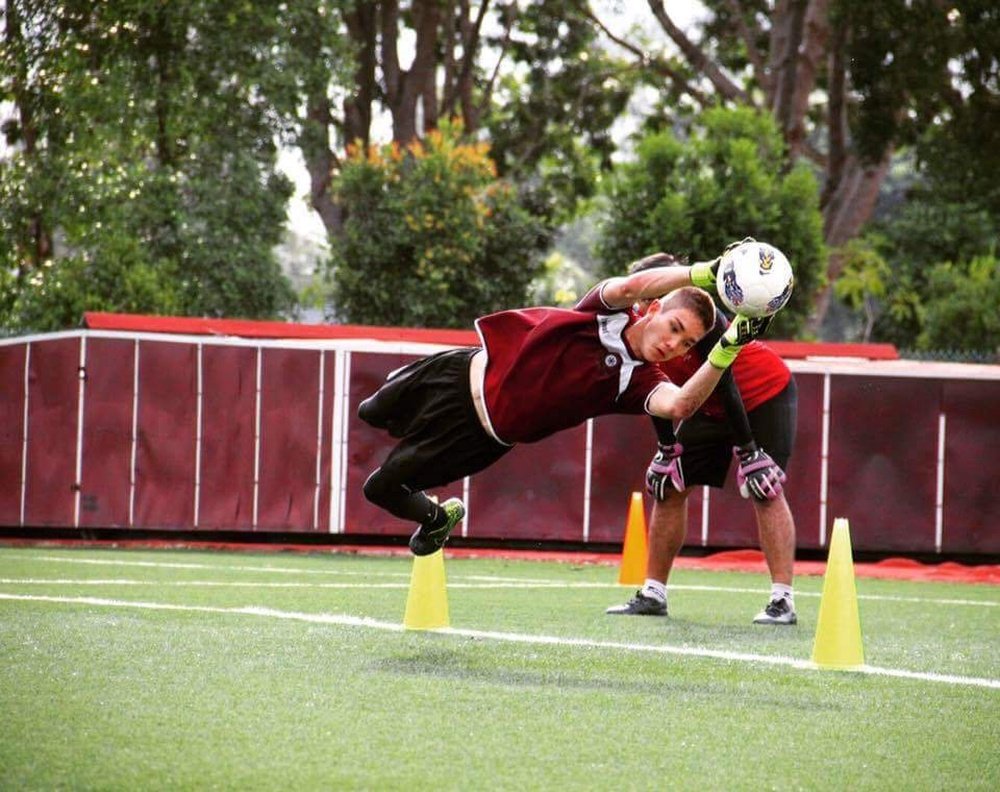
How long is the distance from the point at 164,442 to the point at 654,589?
8.03 metres

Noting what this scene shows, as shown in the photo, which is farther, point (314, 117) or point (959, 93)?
point (314, 117)

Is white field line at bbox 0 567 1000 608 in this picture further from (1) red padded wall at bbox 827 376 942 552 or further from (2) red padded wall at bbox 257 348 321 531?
(1) red padded wall at bbox 827 376 942 552

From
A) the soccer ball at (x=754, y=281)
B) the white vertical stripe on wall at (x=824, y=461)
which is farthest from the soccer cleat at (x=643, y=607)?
the white vertical stripe on wall at (x=824, y=461)

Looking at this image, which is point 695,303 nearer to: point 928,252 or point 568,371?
point 568,371

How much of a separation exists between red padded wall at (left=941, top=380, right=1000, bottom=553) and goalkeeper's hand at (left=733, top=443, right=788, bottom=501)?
7287 mm

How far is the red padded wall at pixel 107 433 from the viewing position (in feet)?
51.4

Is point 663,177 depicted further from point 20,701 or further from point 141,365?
Answer: point 20,701

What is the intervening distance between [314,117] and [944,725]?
23233 mm

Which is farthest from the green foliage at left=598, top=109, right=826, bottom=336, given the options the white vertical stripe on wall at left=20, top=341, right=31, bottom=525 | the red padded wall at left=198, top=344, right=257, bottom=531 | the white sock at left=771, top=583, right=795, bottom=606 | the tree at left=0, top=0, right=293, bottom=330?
the white sock at left=771, top=583, right=795, bottom=606

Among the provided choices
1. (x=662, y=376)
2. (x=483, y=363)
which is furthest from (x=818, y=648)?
(x=483, y=363)

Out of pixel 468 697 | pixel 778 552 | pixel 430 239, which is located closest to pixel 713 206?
pixel 430 239

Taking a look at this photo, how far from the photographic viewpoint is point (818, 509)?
615 inches

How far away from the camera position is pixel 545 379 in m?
6.95

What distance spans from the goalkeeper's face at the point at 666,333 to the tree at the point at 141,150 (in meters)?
15.3
